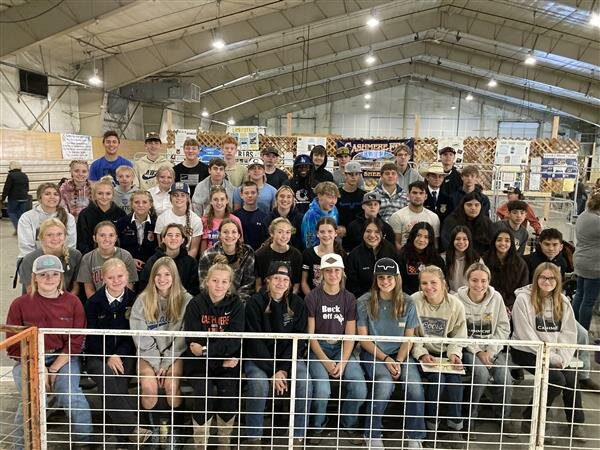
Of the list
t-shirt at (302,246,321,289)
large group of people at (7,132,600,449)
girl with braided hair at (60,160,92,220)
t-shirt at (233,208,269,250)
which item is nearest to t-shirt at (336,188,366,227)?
large group of people at (7,132,600,449)

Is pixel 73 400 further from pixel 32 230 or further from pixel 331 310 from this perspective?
pixel 331 310

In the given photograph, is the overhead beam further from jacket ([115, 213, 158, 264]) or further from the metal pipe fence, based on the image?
the metal pipe fence

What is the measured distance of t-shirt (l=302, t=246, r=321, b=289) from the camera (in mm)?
3785

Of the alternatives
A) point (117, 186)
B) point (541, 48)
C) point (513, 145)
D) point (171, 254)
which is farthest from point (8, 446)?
point (541, 48)

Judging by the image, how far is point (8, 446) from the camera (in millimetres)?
2918

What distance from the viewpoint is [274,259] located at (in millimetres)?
3736

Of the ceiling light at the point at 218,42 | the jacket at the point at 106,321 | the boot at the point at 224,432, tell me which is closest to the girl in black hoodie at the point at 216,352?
the boot at the point at 224,432

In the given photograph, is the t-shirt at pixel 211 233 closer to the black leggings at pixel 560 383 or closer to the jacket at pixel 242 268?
the jacket at pixel 242 268

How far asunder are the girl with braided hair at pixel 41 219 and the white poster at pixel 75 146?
33.7ft

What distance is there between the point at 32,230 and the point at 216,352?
6.97ft

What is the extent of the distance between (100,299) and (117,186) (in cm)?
196

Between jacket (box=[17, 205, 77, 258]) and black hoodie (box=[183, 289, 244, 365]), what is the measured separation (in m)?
1.54

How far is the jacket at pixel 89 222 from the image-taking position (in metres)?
4.14

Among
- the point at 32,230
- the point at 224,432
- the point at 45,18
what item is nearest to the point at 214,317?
the point at 224,432
